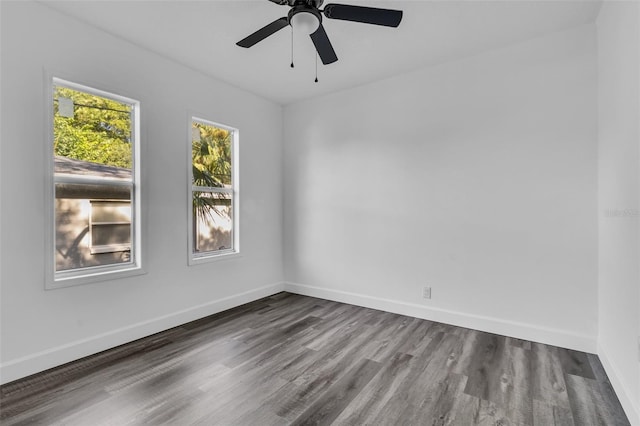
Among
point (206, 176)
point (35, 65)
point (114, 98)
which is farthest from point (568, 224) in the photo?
point (35, 65)

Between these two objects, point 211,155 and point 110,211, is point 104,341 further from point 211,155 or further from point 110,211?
point 211,155

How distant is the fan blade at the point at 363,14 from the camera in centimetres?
192

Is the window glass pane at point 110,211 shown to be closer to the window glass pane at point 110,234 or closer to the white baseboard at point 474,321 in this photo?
the window glass pane at point 110,234

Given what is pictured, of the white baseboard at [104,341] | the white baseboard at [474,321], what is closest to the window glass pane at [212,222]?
the white baseboard at [104,341]

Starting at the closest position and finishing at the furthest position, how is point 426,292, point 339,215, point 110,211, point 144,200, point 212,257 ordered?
1. point 110,211
2. point 144,200
3. point 426,292
4. point 212,257
5. point 339,215

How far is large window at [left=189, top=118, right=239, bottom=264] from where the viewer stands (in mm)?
3689

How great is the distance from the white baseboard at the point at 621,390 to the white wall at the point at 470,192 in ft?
Result: 1.14

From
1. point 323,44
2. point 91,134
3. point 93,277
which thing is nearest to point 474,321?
point 323,44

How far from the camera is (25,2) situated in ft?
7.73

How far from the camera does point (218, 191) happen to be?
3.94 m

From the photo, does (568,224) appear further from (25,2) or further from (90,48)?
(25,2)

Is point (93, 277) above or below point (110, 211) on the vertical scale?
below

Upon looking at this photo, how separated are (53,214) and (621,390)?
419cm

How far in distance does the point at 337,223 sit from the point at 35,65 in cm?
327
